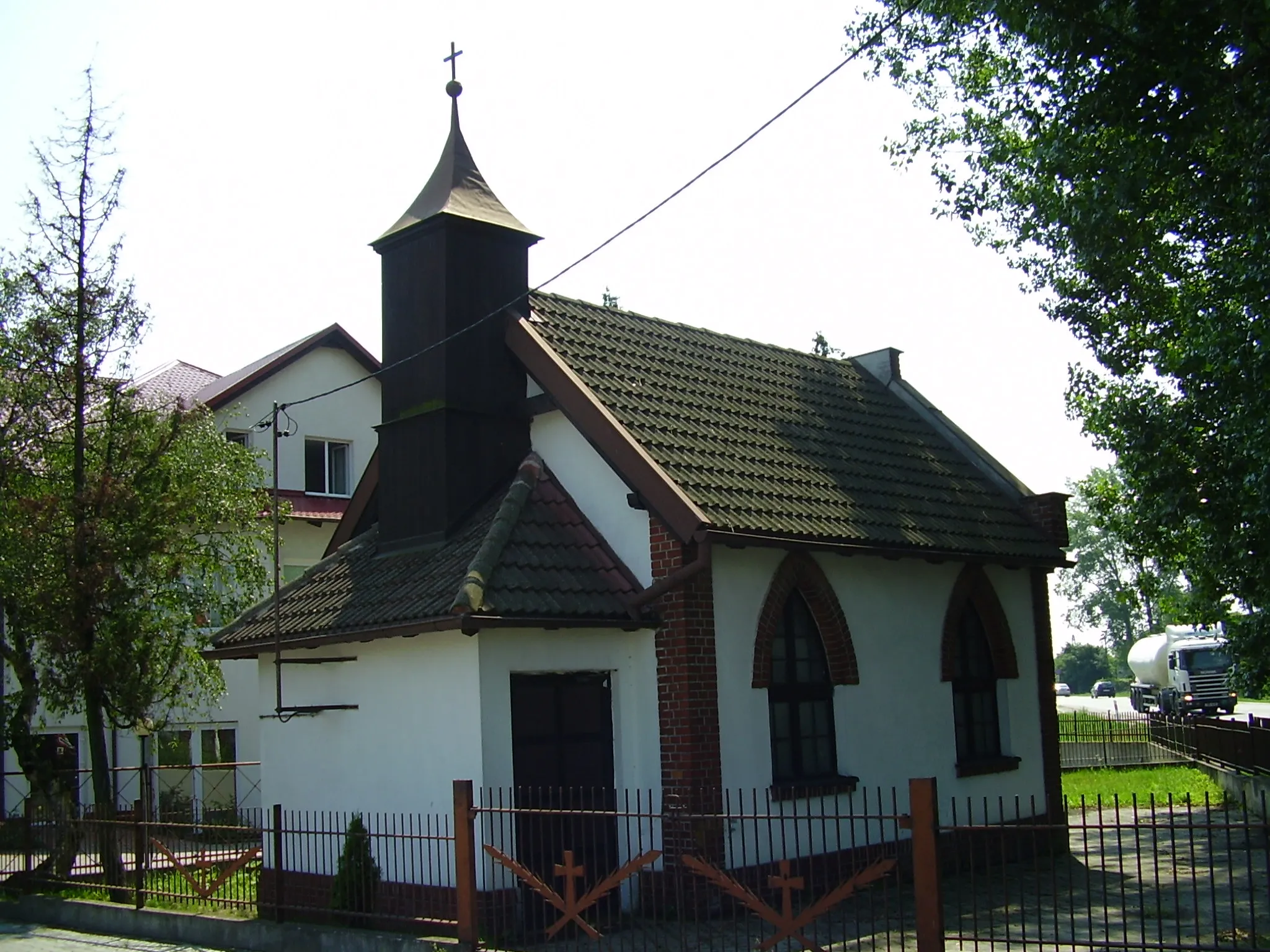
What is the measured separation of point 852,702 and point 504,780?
Result: 14.4 feet

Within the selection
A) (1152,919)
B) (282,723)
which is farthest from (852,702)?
(282,723)

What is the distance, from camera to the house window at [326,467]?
29.1 meters

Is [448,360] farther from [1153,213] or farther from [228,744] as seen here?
[228,744]

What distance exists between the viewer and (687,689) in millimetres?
12141

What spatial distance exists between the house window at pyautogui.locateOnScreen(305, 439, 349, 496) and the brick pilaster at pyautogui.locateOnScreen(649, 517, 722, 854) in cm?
1793

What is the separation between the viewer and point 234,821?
21281 mm

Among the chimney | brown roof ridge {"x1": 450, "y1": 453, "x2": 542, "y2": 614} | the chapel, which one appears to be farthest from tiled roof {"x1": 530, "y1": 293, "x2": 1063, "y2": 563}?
brown roof ridge {"x1": 450, "y1": 453, "x2": 542, "y2": 614}

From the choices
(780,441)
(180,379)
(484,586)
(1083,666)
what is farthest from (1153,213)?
(1083,666)

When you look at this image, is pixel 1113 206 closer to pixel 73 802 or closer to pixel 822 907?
pixel 822 907

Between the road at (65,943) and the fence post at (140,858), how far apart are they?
44 cm

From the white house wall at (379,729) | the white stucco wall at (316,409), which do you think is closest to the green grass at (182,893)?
the white house wall at (379,729)

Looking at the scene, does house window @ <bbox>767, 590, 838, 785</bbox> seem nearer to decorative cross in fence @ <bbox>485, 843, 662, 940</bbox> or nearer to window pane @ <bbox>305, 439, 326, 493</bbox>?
decorative cross in fence @ <bbox>485, 843, 662, 940</bbox>

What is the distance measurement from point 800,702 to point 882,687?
136 cm

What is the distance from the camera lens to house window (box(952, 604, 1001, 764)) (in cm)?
1608
